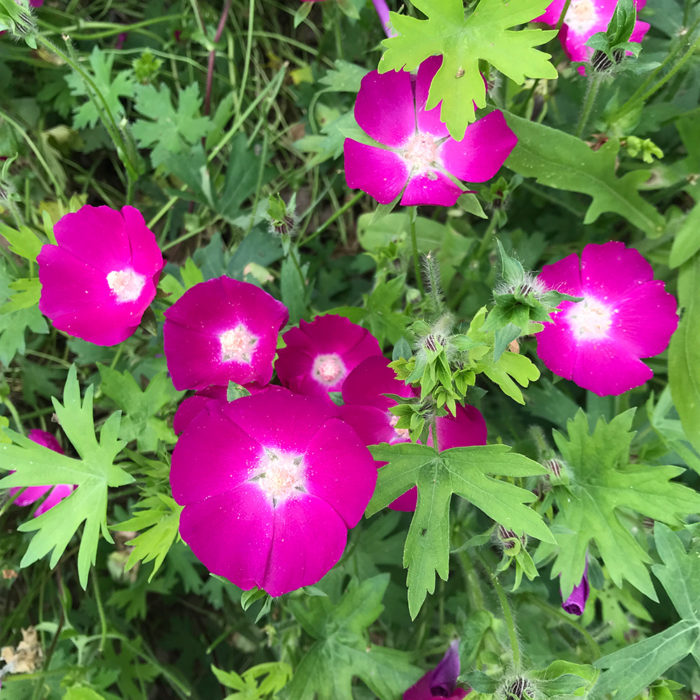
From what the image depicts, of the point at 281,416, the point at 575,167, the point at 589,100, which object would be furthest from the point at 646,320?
the point at 281,416

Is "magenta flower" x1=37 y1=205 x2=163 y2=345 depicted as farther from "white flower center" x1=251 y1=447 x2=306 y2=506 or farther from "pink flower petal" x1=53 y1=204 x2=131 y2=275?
"white flower center" x1=251 y1=447 x2=306 y2=506

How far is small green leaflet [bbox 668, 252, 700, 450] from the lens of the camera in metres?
1.55

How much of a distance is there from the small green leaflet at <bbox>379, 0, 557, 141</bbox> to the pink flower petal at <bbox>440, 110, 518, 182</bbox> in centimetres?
18

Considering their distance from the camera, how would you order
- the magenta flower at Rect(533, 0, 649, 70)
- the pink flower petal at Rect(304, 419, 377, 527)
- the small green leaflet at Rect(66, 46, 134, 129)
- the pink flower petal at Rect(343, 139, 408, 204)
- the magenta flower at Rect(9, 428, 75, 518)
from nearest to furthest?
the pink flower petal at Rect(304, 419, 377, 527) → the pink flower petal at Rect(343, 139, 408, 204) → the magenta flower at Rect(533, 0, 649, 70) → the magenta flower at Rect(9, 428, 75, 518) → the small green leaflet at Rect(66, 46, 134, 129)

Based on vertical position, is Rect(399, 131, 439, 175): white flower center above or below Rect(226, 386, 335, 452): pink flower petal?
above

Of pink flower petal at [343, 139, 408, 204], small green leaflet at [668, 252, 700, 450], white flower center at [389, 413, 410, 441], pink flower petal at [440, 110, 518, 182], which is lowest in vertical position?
white flower center at [389, 413, 410, 441]

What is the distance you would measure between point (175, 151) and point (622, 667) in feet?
5.59

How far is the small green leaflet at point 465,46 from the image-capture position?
1.17m

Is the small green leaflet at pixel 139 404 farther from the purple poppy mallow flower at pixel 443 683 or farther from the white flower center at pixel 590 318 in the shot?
the white flower center at pixel 590 318

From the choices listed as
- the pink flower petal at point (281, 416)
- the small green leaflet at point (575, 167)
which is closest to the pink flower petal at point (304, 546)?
the pink flower petal at point (281, 416)

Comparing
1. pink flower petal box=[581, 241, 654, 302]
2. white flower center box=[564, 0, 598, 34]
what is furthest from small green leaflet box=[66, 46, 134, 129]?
pink flower petal box=[581, 241, 654, 302]

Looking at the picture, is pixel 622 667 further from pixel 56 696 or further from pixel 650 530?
pixel 56 696

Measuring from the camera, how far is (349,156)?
139cm

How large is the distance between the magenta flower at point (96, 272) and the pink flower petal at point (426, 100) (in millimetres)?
664
